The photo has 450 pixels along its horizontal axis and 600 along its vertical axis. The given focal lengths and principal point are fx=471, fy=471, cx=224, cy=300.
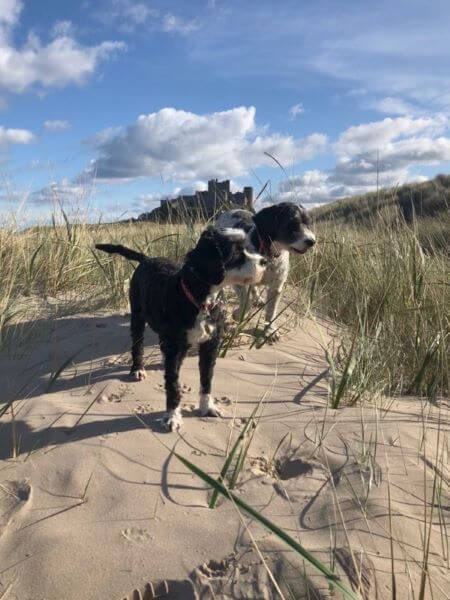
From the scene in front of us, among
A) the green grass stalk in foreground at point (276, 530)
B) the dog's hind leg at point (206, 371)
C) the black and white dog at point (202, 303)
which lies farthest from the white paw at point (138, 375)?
the green grass stalk in foreground at point (276, 530)

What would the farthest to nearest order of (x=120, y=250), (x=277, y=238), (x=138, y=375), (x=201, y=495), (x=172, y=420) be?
(x=277, y=238) < (x=120, y=250) < (x=138, y=375) < (x=172, y=420) < (x=201, y=495)

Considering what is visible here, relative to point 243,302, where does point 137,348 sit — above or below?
below

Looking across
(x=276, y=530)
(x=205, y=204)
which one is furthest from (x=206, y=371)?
(x=205, y=204)

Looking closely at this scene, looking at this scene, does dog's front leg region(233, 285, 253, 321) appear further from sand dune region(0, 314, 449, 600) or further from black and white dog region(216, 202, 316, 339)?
sand dune region(0, 314, 449, 600)

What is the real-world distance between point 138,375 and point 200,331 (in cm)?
89

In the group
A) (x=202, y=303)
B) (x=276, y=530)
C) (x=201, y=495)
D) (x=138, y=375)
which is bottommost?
(x=201, y=495)

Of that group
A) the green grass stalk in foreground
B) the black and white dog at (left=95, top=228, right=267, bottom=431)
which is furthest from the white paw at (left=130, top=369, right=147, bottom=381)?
the green grass stalk in foreground

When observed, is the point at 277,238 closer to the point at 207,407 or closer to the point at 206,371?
the point at 206,371

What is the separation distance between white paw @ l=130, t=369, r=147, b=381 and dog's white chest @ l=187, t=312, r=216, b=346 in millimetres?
760

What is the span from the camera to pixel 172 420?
297cm

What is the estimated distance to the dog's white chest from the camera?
323 centimetres

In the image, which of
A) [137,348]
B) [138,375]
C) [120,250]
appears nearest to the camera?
[138,375]

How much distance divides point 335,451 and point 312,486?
1.13 ft

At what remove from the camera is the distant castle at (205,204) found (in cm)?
743
